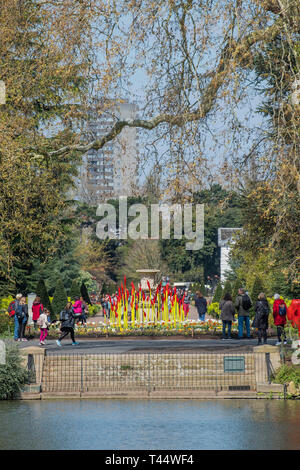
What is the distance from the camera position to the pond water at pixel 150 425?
13.0 meters

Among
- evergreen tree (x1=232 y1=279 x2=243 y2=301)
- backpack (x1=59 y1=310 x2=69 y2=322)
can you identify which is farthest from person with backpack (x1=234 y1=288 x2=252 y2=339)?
evergreen tree (x1=232 y1=279 x2=243 y2=301)

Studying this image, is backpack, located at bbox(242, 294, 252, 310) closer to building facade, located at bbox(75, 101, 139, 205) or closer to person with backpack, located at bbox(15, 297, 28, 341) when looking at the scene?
person with backpack, located at bbox(15, 297, 28, 341)

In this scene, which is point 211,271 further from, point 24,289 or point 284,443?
point 284,443

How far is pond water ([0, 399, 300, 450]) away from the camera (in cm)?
1302

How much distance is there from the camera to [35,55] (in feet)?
78.8

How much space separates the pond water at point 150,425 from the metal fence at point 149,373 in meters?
1.32

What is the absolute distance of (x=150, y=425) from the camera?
14.8 metres

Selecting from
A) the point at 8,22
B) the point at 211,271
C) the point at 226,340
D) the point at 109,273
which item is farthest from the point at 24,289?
the point at 211,271

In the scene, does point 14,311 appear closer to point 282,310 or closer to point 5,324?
point 5,324

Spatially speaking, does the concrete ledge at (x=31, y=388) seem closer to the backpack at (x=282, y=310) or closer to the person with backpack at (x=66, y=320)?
the person with backpack at (x=66, y=320)

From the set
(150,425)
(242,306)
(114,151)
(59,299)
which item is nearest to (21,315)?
(242,306)

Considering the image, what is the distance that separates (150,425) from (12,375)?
16.1ft
